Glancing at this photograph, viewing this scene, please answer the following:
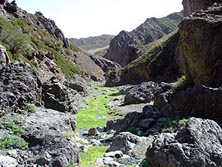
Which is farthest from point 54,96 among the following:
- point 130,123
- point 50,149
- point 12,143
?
point 50,149

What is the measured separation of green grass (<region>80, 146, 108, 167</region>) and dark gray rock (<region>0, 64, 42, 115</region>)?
21.8 ft

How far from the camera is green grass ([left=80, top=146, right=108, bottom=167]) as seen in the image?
78.8 ft

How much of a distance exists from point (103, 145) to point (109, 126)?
11699 millimetres

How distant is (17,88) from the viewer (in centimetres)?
3209

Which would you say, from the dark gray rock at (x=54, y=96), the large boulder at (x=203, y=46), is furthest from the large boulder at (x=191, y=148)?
the dark gray rock at (x=54, y=96)

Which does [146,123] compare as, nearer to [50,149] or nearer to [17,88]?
[17,88]

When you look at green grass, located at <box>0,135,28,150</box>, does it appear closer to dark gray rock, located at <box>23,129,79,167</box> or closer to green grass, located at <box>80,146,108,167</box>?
dark gray rock, located at <box>23,129,79,167</box>

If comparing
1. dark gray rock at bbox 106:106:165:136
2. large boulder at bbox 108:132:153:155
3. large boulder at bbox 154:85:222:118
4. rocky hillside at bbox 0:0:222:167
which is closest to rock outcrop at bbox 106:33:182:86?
rocky hillside at bbox 0:0:222:167

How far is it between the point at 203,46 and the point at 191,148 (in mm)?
25632

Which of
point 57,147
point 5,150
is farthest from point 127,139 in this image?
point 5,150

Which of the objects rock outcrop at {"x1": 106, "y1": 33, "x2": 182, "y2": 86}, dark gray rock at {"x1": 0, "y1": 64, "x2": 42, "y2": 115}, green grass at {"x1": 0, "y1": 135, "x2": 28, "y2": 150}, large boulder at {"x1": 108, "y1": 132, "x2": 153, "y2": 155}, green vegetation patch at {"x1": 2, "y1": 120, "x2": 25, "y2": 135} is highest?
dark gray rock at {"x1": 0, "y1": 64, "x2": 42, "y2": 115}

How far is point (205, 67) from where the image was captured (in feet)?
137

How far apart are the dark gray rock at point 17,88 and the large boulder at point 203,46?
57.0ft

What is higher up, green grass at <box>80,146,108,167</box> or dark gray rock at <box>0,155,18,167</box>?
dark gray rock at <box>0,155,18,167</box>
